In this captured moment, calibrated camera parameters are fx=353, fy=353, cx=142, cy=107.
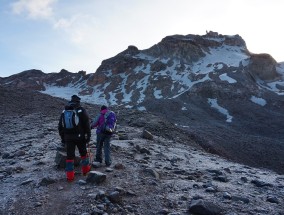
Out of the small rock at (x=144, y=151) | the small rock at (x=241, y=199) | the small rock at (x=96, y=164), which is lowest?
the small rock at (x=241, y=199)

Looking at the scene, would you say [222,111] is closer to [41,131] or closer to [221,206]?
[41,131]

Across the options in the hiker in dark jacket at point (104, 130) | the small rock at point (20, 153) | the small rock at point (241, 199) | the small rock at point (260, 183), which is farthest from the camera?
the small rock at point (20, 153)

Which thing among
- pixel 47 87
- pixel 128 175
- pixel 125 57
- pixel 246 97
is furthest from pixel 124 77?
pixel 128 175

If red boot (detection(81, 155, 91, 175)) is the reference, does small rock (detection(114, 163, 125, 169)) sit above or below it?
below

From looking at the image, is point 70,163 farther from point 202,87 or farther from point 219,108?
point 202,87

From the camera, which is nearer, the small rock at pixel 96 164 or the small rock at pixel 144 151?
the small rock at pixel 96 164

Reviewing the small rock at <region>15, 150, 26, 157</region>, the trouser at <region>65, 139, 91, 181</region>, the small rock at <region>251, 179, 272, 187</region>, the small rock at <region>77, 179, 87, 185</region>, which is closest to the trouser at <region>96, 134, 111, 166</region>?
the trouser at <region>65, 139, 91, 181</region>

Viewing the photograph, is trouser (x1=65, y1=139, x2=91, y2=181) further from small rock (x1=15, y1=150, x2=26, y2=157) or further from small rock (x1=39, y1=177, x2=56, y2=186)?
small rock (x1=15, y1=150, x2=26, y2=157)

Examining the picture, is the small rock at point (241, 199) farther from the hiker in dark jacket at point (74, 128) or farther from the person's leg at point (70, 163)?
the person's leg at point (70, 163)

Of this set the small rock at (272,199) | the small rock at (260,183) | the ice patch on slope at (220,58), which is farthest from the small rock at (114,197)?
the ice patch on slope at (220,58)

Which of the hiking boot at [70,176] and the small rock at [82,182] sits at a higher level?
the hiking boot at [70,176]

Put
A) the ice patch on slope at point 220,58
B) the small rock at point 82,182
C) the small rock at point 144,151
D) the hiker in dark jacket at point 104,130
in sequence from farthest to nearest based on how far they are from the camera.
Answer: the ice patch on slope at point 220,58 < the small rock at point 144,151 < the hiker in dark jacket at point 104,130 < the small rock at point 82,182

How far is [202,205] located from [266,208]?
77.7 inches

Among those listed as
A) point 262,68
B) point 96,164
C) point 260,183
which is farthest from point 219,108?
point 96,164
